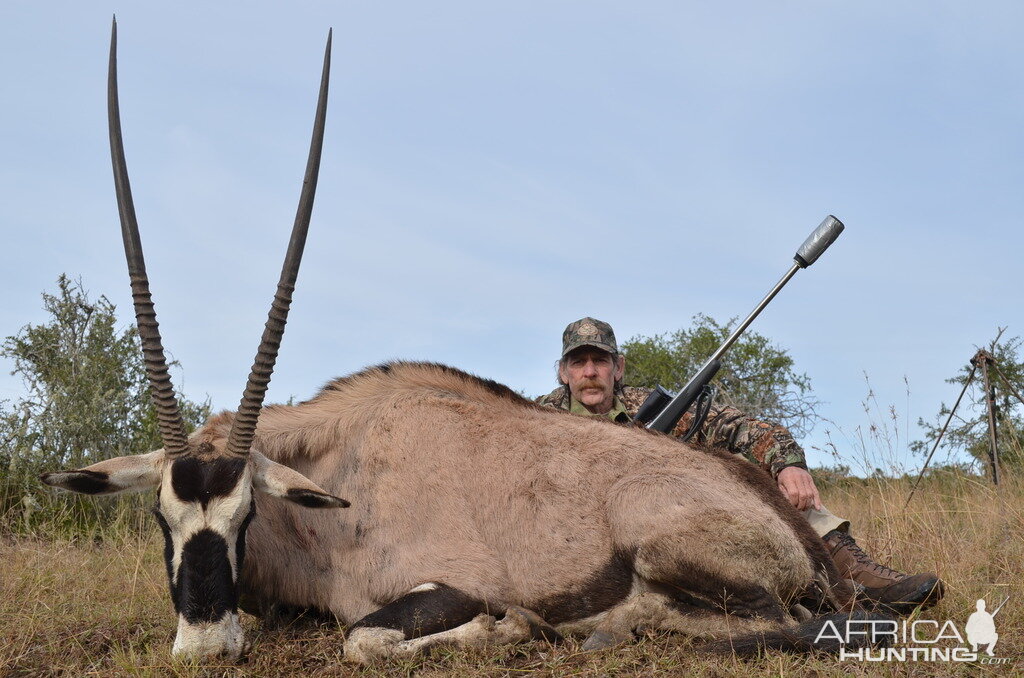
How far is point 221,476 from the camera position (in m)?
4.58

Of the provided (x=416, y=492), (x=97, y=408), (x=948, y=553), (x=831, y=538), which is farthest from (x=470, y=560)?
(x=97, y=408)

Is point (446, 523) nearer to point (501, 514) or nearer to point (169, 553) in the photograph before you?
point (501, 514)

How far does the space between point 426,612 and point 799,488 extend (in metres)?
3.05

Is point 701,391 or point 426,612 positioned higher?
point 701,391

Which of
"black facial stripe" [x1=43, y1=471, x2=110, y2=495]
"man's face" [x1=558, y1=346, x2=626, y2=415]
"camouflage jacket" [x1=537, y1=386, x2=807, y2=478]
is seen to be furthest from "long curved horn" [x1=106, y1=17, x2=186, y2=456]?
"man's face" [x1=558, y1=346, x2=626, y2=415]

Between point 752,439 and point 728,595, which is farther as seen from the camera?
point 752,439

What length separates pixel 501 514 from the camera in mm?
5133

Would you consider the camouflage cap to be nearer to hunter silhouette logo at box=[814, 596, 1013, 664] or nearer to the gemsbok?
the gemsbok

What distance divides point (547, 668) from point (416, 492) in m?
1.29

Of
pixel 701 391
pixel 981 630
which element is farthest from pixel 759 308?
pixel 981 630

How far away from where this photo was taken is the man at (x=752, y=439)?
217 inches

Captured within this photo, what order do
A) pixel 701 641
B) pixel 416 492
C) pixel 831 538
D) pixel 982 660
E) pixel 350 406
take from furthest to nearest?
1. pixel 831 538
2. pixel 350 406
3. pixel 416 492
4. pixel 701 641
5. pixel 982 660

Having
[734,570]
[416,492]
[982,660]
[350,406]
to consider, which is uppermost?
[350,406]

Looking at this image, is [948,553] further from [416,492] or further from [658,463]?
[416,492]
